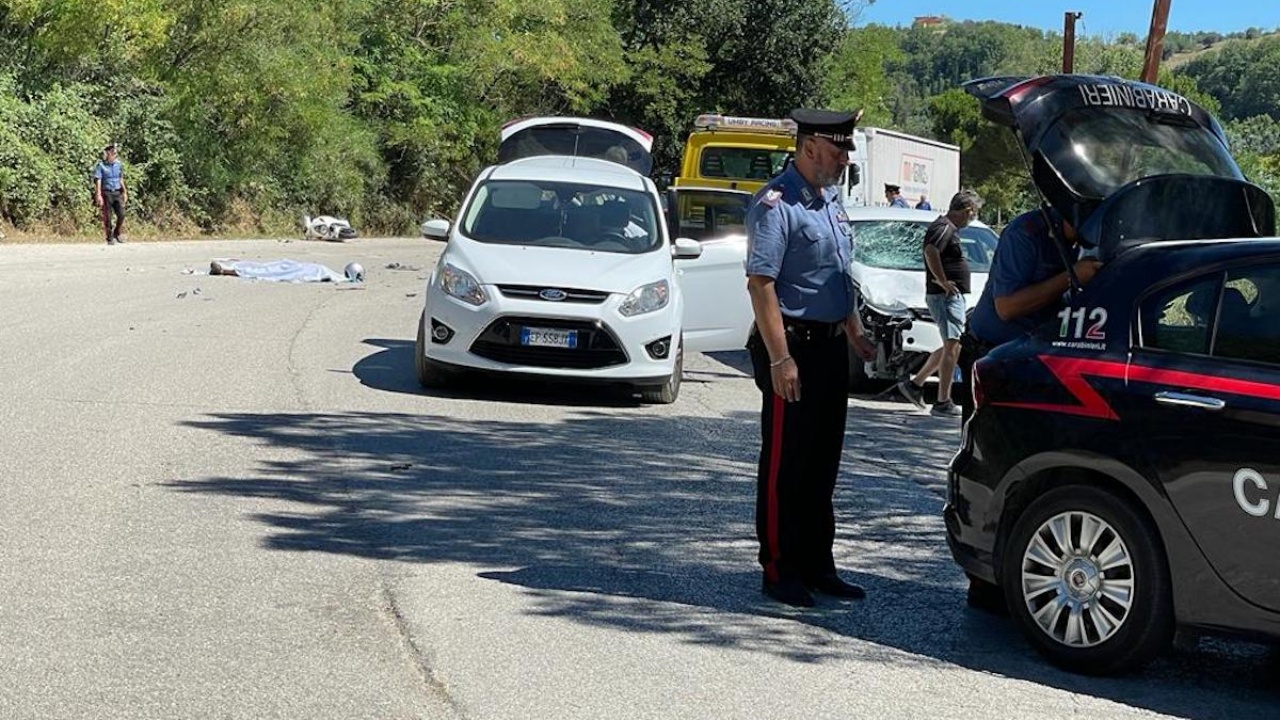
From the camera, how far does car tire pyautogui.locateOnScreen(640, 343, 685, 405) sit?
508 inches

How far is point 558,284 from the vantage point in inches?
486

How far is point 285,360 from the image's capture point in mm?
14453

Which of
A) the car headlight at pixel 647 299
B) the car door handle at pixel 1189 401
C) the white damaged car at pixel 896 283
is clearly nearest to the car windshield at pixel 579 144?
the white damaged car at pixel 896 283

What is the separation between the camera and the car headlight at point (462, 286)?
12367 millimetres

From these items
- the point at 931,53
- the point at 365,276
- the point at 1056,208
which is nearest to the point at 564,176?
the point at 1056,208

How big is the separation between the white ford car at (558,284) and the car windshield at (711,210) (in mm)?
3826

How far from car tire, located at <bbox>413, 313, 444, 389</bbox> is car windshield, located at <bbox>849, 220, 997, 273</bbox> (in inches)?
176

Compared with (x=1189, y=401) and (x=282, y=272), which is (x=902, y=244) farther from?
(x=282, y=272)

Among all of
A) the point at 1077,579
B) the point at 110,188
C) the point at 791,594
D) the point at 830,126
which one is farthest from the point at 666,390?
the point at 110,188

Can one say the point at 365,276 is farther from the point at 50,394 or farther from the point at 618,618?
the point at 618,618

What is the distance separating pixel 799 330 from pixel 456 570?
1.81 meters

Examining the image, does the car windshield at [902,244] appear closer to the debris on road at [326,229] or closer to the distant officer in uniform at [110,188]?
the distant officer in uniform at [110,188]

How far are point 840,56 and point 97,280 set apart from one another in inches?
1616

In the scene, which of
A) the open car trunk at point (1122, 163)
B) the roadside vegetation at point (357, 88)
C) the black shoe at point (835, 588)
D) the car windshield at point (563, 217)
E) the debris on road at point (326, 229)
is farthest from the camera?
the debris on road at point (326, 229)
